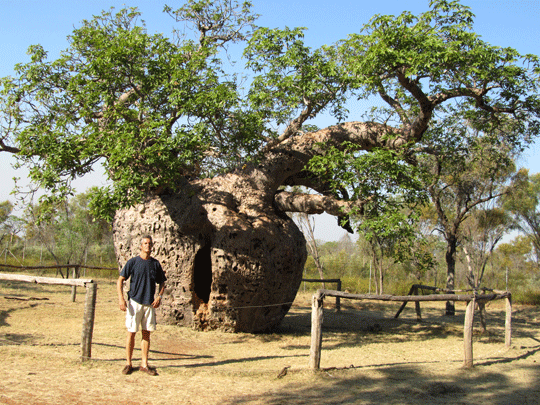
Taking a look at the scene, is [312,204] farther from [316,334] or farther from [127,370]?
[127,370]

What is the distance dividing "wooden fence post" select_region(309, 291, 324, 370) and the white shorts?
1651 millimetres

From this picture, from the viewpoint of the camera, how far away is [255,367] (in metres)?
5.18

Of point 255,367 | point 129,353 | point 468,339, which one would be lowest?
point 255,367

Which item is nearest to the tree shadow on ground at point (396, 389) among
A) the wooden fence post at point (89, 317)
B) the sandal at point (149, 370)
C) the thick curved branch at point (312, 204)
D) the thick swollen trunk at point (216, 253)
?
the sandal at point (149, 370)

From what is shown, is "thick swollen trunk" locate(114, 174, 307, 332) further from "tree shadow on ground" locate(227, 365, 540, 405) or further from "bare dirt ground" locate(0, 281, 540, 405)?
"tree shadow on ground" locate(227, 365, 540, 405)

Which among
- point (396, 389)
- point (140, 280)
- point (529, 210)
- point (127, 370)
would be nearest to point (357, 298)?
point (396, 389)

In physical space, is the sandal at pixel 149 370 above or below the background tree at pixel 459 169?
below

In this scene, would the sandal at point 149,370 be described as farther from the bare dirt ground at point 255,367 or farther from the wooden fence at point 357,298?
the wooden fence at point 357,298

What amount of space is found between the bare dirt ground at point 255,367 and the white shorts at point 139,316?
446mm

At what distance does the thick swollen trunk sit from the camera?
7.02m

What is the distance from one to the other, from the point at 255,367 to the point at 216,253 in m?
2.23

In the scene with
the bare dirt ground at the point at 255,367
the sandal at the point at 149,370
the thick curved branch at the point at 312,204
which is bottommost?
the bare dirt ground at the point at 255,367

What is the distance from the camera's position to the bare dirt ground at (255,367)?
3.90m

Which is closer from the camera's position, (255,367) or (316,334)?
(316,334)
